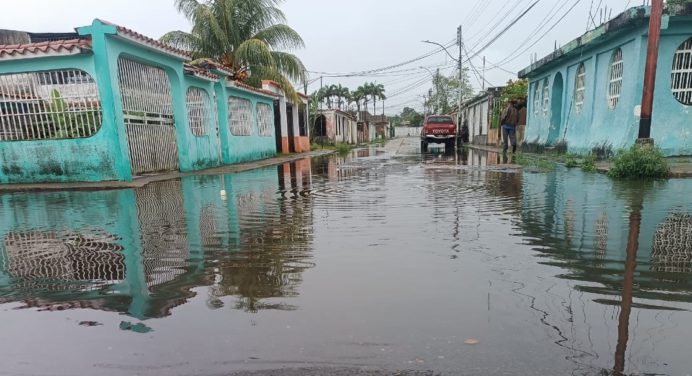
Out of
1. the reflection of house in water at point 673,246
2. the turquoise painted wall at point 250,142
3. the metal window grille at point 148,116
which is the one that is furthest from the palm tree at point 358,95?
the reflection of house in water at point 673,246

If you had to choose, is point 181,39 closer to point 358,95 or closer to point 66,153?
point 66,153

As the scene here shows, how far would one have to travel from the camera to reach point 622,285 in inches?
118

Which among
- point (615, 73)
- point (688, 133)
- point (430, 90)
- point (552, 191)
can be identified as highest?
point (430, 90)

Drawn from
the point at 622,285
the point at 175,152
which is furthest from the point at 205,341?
the point at 175,152

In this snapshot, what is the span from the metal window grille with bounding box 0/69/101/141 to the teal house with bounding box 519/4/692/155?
542 inches

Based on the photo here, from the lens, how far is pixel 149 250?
4281 mm

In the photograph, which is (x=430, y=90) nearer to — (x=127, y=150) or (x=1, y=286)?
(x=127, y=150)

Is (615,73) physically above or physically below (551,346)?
above

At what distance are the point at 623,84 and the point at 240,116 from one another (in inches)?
558

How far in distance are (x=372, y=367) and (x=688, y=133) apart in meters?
12.9

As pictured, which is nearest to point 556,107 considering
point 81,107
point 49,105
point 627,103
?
point 627,103

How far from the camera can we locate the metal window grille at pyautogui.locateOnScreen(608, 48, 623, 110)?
1229cm

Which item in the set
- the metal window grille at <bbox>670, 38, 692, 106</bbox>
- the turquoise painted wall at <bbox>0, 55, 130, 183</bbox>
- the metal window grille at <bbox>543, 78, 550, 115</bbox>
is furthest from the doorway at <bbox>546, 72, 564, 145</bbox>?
the turquoise painted wall at <bbox>0, 55, 130, 183</bbox>

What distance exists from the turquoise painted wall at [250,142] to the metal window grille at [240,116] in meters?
0.22
